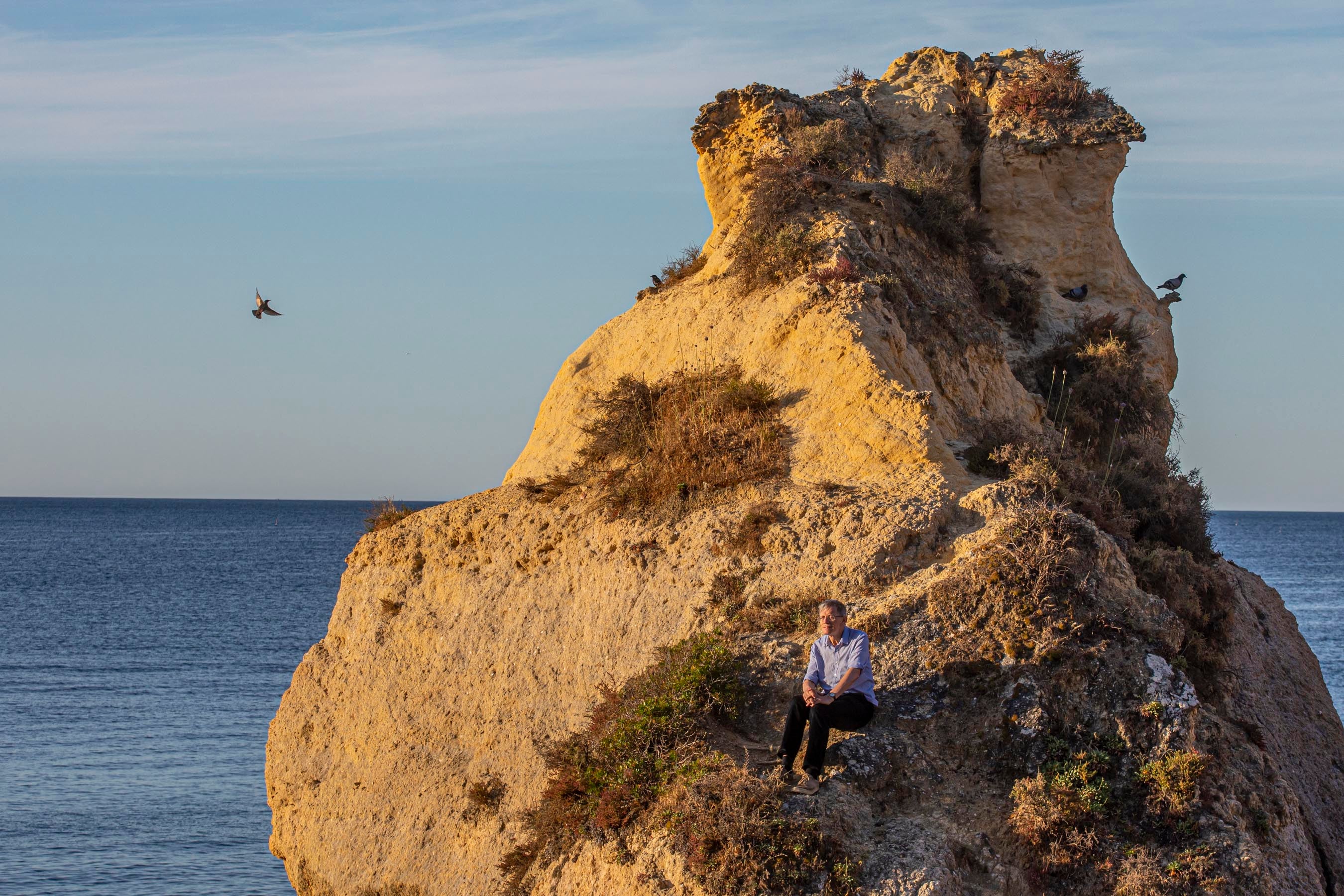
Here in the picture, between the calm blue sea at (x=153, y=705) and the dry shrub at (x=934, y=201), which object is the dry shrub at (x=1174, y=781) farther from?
the calm blue sea at (x=153, y=705)

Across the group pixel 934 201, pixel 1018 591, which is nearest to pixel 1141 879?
pixel 1018 591

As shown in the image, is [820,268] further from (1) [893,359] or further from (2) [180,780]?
(2) [180,780]

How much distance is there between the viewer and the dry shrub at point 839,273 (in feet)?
50.5

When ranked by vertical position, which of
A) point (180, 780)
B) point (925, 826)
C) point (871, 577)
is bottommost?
point (180, 780)

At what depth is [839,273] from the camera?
15.4 metres

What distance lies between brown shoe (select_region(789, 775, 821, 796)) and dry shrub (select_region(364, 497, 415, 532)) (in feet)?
30.6

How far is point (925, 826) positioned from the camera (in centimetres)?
956

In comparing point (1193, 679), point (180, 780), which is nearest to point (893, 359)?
point (1193, 679)

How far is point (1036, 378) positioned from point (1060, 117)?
4734mm

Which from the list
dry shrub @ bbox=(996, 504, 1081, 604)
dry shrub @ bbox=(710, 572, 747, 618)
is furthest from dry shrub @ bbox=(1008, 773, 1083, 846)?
dry shrub @ bbox=(710, 572, 747, 618)

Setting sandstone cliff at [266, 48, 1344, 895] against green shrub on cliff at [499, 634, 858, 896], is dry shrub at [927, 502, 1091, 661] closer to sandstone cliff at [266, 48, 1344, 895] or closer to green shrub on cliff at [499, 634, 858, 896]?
sandstone cliff at [266, 48, 1344, 895]

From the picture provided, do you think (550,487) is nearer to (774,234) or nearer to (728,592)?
(728,592)

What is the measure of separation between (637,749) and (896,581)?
3092mm

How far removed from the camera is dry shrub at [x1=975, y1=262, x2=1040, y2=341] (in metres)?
18.4
